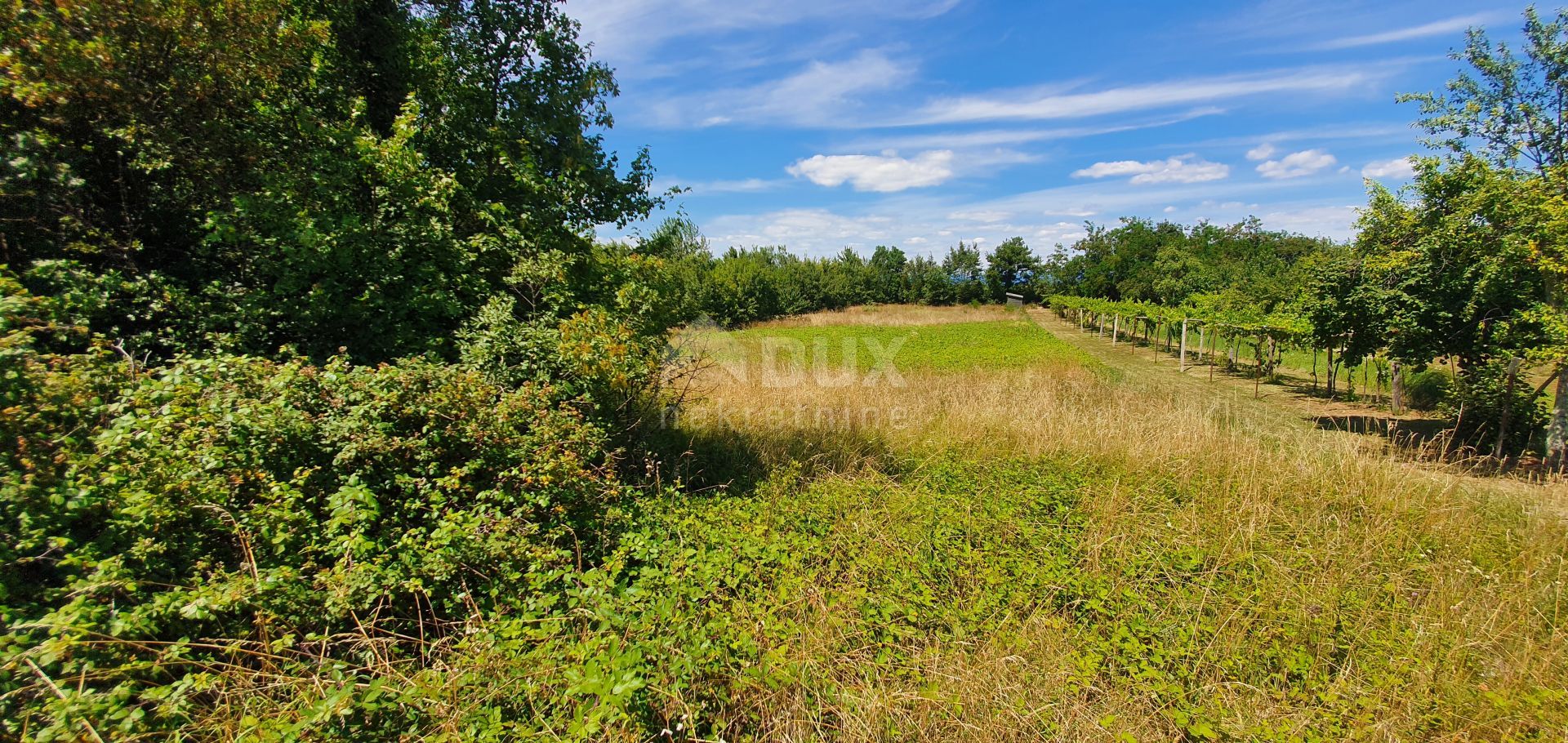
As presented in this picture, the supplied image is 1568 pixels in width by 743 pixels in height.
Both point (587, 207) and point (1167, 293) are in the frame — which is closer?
point (587, 207)

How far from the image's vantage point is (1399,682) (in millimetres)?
2795

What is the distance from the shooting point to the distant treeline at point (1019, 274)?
93.2 ft

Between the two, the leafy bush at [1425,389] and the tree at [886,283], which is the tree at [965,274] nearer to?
the tree at [886,283]

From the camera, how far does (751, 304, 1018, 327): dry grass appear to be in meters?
32.5

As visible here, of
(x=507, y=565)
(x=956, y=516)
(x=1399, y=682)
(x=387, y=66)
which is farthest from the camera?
(x=387, y=66)

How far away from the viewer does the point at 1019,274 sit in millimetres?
50062

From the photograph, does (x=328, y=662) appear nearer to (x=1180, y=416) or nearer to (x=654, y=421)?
(x=654, y=421)

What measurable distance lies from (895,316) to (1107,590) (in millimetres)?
32647

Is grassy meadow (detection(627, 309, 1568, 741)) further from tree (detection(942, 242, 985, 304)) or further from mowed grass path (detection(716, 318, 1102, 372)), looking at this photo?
tree (detection(942, 242, 985, 304))

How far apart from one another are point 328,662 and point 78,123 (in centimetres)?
480

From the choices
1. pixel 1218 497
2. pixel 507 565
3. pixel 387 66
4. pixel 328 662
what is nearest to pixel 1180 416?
pixel 1218 497

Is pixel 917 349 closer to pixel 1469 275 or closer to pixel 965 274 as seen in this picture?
pixel 1469 275

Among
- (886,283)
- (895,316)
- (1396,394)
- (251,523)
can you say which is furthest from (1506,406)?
(886,283)

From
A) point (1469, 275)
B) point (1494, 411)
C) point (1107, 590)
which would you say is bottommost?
point (1107, 590)
